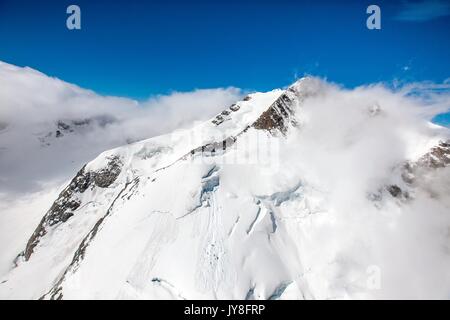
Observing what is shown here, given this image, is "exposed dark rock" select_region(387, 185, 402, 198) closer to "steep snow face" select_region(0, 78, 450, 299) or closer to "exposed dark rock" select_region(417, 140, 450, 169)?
"steep snow face" select_region(0, 78, 450, 299)

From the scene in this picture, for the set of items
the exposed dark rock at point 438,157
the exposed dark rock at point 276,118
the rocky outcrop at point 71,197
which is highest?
the exposed dark rock at point 276,118

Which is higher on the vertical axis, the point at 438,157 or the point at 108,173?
the point at 438,157

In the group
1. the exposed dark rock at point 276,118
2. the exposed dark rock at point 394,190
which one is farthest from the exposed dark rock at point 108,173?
the exposed dark rock at point 394,190

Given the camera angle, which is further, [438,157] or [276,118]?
[438,157]

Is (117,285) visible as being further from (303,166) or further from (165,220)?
(303,166)

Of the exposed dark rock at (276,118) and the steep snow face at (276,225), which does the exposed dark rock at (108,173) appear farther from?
the exposed dark rock at (276,118)

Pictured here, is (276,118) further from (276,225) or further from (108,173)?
(108,173)

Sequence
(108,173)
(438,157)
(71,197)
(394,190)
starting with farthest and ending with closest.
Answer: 1. (108,173)
2. (71,197)
3. (438,157)
4. (394,190)

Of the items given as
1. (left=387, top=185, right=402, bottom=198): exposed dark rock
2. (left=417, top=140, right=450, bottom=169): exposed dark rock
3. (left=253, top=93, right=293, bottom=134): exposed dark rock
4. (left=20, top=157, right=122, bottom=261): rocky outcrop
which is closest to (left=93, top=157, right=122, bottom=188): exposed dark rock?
(left=20, top=157, right=122, bottom=261): rocky outcrop

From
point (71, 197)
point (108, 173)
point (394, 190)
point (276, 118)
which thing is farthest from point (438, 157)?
point (71, 197)
